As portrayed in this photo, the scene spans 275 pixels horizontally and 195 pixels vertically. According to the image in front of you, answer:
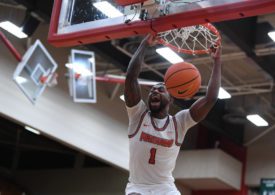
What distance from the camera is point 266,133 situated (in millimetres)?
17078

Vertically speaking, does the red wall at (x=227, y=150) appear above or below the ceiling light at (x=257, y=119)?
below

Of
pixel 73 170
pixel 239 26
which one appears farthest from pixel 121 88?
pixel 239 26

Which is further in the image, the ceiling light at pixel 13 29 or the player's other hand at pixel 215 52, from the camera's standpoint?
the ceiling light at pixel 13 29

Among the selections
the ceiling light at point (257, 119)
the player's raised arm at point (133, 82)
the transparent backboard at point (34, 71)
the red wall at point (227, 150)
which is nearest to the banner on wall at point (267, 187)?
the red wall at point (227, 150)

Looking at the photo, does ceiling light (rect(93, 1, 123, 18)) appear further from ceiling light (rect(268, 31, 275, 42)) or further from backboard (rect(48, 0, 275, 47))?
ceiling light (rect(268, 31, 275, 42))

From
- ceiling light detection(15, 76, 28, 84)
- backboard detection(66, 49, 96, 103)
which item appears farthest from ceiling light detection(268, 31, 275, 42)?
ceiling light detection(15, 76, 28, 84)

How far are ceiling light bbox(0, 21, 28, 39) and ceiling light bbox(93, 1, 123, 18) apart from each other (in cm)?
615

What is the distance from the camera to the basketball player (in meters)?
4.84

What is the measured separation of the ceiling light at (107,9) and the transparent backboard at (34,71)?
490cm

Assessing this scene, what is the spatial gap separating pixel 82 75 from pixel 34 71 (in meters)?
1.27

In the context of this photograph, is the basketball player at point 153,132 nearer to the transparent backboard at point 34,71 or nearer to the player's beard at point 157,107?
the player's beard at point 157,107

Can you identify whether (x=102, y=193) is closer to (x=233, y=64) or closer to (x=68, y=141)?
(x=68, y=141)

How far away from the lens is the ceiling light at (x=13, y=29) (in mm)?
11375

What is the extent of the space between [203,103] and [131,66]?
71cm
